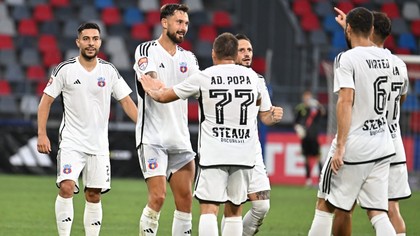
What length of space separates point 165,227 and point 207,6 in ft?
47.5

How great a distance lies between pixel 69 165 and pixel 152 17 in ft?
53.3

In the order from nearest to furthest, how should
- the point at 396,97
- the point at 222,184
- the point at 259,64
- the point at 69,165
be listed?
1. the point at 222,184
2. the point at 396,97
3. the point at 69,165
4. the point at 259,64

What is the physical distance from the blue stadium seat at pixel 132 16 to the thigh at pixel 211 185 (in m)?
17.7

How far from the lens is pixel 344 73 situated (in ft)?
24.7

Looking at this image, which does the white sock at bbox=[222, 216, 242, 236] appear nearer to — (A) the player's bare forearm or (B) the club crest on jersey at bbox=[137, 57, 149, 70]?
(B) the club crest on jersey at bbox=[137, 57, 149, 70]

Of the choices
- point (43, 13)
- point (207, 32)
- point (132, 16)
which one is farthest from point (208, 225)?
point (43, 13)

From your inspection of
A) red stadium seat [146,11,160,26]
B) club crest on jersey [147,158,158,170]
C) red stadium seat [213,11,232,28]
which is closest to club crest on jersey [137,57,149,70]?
club crest on jersey [147,158,158,170]

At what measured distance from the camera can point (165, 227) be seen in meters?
11.5

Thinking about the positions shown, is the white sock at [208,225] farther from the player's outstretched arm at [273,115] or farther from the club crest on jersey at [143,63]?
the club crest on jersey at [143,63]

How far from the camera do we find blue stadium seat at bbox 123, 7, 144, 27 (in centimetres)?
2523

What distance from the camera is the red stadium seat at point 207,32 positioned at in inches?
969

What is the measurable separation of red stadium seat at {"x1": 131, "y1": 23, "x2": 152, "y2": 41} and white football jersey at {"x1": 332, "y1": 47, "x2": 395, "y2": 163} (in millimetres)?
Answer: 17487

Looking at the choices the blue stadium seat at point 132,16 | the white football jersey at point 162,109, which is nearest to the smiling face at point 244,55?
the white football jersey at point 162,109

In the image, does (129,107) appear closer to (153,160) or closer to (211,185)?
(153,160)
